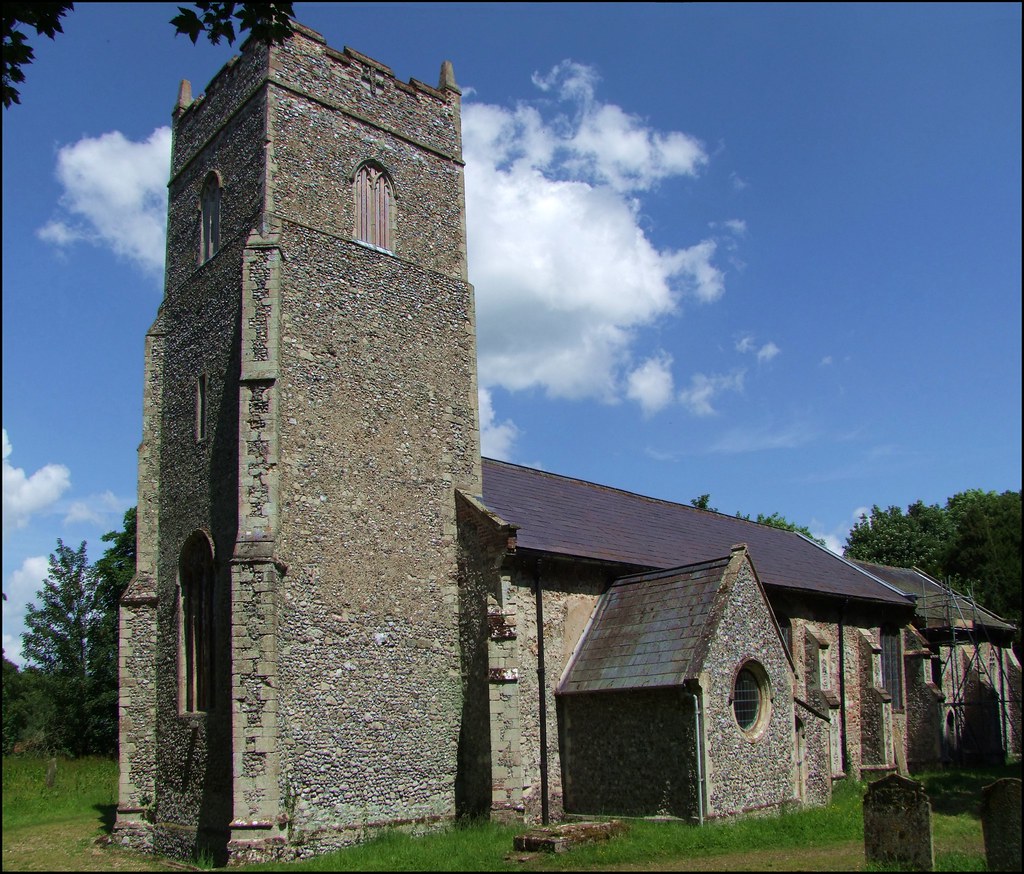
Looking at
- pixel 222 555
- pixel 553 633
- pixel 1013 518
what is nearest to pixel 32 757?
pixel 222 555

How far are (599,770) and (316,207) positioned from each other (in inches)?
509

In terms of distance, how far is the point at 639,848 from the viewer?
14.0m

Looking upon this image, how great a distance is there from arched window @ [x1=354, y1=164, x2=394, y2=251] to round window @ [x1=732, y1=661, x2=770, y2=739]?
465 inches

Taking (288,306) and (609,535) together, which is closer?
(288,306)

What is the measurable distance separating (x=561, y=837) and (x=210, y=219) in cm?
1529

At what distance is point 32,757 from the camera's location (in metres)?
36.9

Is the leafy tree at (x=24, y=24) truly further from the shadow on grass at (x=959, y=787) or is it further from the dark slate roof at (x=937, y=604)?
the dark slate roof at (x=937, y=604)

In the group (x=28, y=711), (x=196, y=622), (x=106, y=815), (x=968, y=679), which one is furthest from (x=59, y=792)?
(x=968, y=679)

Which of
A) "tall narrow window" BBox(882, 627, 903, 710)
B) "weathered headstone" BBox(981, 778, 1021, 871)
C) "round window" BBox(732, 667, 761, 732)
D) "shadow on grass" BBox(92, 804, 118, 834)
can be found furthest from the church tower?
"tall narrow window" BBox(882, 627, 903, 710)

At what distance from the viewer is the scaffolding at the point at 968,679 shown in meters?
31.8

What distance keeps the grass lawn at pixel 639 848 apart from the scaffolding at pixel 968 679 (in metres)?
11.0

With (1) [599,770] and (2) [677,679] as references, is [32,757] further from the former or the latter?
(2) [677,679]

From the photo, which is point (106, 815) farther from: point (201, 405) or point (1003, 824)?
point (1003, 824)

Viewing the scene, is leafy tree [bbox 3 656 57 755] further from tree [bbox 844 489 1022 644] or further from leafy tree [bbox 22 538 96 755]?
tree [bbox 844 489 1022 644]
